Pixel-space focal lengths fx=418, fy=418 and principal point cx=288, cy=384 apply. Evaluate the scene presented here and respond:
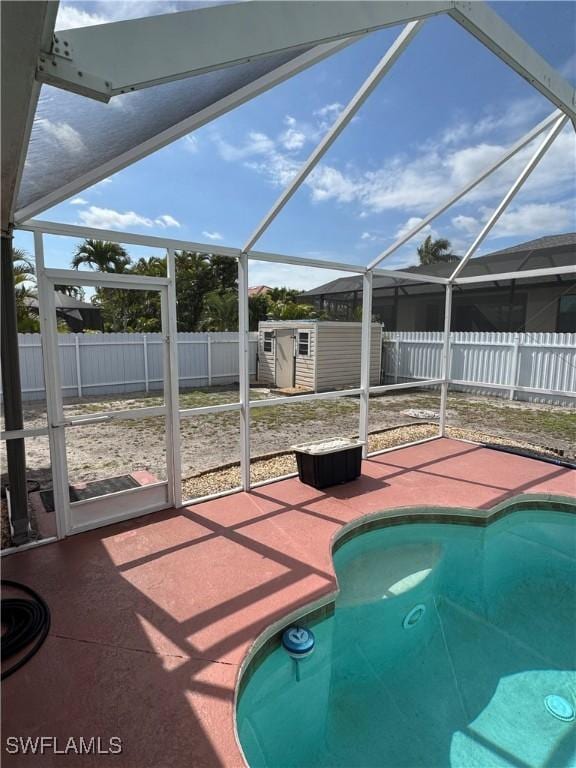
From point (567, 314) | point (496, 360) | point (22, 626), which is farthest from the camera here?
point (567, 314)

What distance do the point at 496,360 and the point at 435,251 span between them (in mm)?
6241

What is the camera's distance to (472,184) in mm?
4020

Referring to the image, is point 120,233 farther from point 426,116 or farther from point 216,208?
point 426,116

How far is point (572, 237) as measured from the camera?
6.06 m

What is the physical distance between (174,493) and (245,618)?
1737mm

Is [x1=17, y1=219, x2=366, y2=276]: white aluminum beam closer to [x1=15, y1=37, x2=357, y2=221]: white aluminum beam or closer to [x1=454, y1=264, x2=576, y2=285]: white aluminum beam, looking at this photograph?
[x1=15, y1=37, x2=357, y2=221]: white aluminum beam

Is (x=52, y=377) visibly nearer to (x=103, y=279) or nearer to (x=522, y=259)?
(x=103, y=279)

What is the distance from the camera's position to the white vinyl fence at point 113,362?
9750 mm

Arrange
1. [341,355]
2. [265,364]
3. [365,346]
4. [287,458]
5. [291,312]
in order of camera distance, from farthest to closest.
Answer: [291,312]
[265,364]
[341,355]
[287,458]
[365,346]

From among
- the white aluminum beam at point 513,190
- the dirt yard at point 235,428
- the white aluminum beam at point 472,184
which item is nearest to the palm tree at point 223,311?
the dirt yard at point 235,428

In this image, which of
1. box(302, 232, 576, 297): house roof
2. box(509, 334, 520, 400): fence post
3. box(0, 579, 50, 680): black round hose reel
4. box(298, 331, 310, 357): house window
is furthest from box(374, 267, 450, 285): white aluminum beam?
box(298, 331, 310, 357): house window

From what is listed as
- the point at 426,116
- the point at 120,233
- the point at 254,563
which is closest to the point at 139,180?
the point at 120,233

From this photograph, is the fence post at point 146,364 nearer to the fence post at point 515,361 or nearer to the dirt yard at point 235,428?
the dirt yard at point 235,428

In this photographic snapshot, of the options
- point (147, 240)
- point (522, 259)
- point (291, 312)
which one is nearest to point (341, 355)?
point (291, 312)
